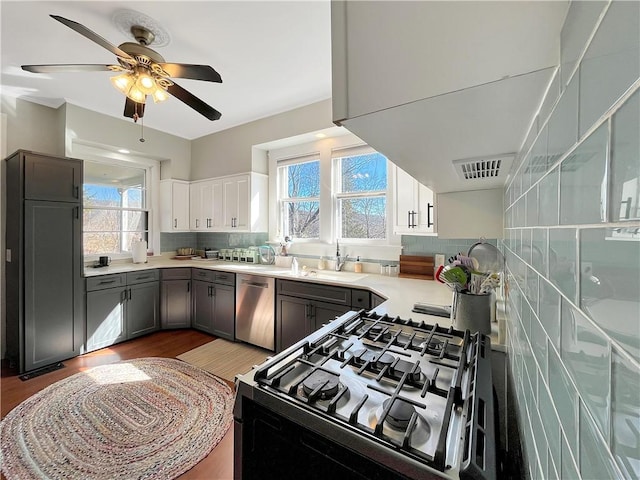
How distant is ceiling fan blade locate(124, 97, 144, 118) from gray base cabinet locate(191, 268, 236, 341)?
184 centimetres

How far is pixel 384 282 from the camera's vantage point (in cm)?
246

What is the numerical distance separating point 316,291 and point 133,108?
2.25m

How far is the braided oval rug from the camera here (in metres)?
1.55

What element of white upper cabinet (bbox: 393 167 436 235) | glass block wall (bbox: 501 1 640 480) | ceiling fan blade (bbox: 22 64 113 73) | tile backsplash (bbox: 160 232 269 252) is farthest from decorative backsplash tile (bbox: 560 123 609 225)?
tile backsplash (bbox: 160 232 269 252)

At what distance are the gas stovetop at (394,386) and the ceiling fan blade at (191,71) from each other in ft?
5.82

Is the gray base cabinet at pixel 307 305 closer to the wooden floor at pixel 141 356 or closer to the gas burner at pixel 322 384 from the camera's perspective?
the wooden floor at pixel 141 356

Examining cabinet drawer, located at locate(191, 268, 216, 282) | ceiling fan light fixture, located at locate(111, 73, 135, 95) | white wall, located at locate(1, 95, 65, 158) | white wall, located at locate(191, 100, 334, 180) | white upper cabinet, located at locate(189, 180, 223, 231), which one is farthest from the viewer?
white upper cabinet, located at locate(189, 180, 223, 231)

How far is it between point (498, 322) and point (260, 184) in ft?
10.3

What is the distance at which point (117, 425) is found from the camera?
1.84 m

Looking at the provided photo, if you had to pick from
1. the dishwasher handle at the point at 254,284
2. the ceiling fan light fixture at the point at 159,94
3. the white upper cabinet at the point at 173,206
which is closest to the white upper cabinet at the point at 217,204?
the white upper cabinet at the point at 173,206

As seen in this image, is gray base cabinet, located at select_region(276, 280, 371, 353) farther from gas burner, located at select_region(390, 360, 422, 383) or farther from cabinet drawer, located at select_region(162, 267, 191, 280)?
cabinet drawer, located at select_region(162, 267, 191, 280)

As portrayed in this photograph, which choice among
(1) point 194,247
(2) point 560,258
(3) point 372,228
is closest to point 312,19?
(3) point 372,228

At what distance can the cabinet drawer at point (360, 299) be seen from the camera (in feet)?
7.52

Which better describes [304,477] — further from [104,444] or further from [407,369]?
[104,444]
